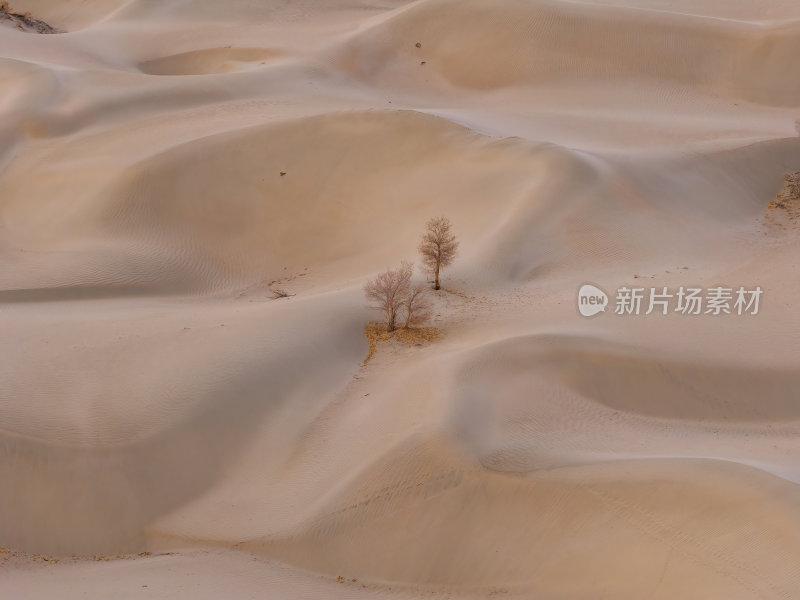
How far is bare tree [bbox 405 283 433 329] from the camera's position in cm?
1759

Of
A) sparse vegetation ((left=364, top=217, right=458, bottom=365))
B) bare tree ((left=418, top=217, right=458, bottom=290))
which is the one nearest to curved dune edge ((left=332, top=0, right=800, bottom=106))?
bare tree ((left=418, top=217, right=458, bottom=290))

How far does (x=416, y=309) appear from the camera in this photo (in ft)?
58.3

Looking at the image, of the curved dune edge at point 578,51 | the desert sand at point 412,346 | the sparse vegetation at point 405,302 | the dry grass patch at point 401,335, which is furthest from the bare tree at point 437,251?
the curved dune edge at point 578,51

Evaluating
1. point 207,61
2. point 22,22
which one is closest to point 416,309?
point 207,61

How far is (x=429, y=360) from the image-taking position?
53.0ft

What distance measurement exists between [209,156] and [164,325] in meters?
7.74

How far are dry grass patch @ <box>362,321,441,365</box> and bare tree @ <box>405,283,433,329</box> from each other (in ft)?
0.55

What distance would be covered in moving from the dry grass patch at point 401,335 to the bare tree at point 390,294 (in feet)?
0.53

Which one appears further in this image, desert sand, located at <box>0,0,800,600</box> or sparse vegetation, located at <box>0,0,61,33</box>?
sparse vegetation, located at <box>0,0,61,33</box>

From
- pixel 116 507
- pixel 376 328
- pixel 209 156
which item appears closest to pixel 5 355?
pixel 116 507

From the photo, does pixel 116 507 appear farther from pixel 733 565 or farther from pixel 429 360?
pixel 733 565

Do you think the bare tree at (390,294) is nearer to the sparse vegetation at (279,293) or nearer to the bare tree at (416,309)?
the bare tree at (416,309)

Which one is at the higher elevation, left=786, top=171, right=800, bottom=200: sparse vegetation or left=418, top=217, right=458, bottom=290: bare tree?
left=786, top=171, right=800, bottom=200: sparse vegetation

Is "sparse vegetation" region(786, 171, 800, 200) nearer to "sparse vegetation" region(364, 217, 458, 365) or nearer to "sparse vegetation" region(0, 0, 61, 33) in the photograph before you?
"sparse vegetation" region(364, 217, 458, 365)
